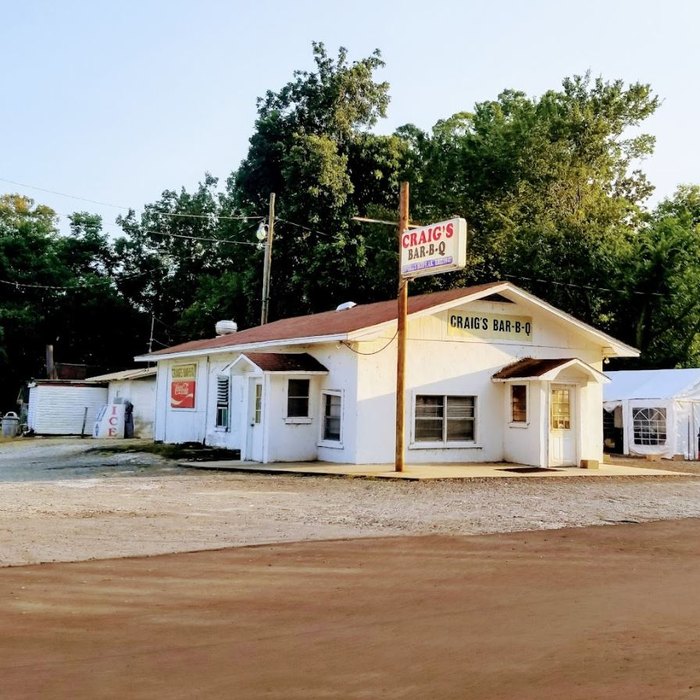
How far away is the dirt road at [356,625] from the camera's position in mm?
5027

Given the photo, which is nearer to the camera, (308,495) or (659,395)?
(308,495)

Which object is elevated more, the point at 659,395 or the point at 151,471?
the point at 659,395

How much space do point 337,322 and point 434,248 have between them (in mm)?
4987

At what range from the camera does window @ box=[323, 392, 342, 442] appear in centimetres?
2105

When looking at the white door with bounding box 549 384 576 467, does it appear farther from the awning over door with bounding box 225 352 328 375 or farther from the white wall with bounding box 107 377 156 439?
the white wall with bounding box 107 377 156 439

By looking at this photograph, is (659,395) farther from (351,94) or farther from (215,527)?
(351,94)

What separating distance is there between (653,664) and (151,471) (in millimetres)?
15385

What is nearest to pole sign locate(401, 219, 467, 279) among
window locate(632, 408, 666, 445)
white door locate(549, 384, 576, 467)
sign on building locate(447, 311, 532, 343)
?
sign on building locate(447, 311, 532, 343)

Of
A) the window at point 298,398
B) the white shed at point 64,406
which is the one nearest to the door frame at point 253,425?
the window at point 298,398

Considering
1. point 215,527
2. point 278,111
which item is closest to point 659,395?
point 215,527

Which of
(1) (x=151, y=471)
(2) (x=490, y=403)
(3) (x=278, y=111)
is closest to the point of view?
(1) (x=151, y=471)

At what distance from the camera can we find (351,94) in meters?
44.6

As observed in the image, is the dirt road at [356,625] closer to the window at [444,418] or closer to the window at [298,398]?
the window at [444,418]

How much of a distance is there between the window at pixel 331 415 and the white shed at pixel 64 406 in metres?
18.3
